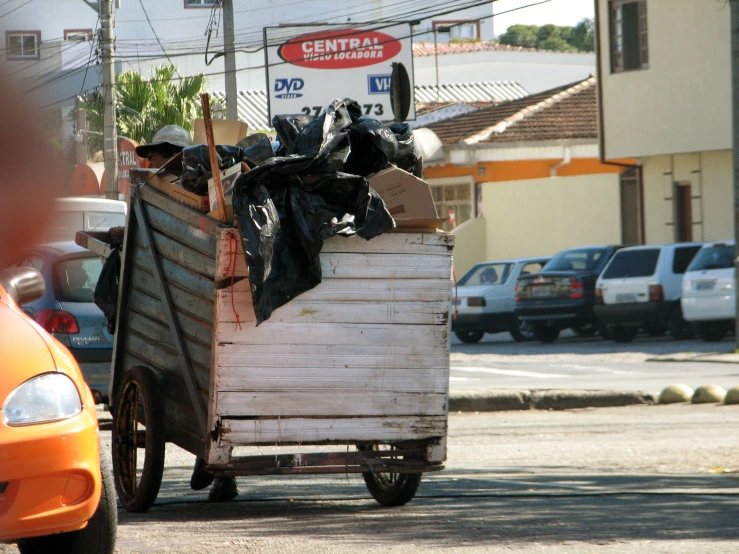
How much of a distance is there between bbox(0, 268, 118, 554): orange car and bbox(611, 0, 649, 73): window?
84.5ft

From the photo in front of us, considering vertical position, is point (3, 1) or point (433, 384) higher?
point (3, 1)

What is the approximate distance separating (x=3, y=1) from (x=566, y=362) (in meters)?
17.2

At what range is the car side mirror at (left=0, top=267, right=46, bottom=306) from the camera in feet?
17.4

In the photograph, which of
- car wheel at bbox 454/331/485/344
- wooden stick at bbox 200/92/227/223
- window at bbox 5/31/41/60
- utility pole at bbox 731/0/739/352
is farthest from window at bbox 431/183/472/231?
window at bbox 5/31/41/60

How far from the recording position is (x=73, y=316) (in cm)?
1115

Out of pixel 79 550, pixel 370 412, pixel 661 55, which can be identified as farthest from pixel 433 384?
pixel 661 55

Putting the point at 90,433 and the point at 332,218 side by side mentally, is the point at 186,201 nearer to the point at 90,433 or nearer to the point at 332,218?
the point at 332,218

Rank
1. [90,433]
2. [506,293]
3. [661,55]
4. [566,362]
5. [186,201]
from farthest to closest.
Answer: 1. [661,55]
2. [506,293]
3. [566,362]
4. [186,201]
5. [90,433]

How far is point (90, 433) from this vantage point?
4.50 m

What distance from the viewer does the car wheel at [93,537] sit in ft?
15.6

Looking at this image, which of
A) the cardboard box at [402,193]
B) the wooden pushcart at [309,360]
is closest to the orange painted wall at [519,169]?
the cardboard box at [402,193]

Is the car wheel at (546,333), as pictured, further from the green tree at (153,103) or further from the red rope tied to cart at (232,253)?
the red rope tied to cart at (232,253)

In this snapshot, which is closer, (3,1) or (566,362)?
(3,1)

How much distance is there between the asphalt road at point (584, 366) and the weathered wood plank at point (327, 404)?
7818 mm
